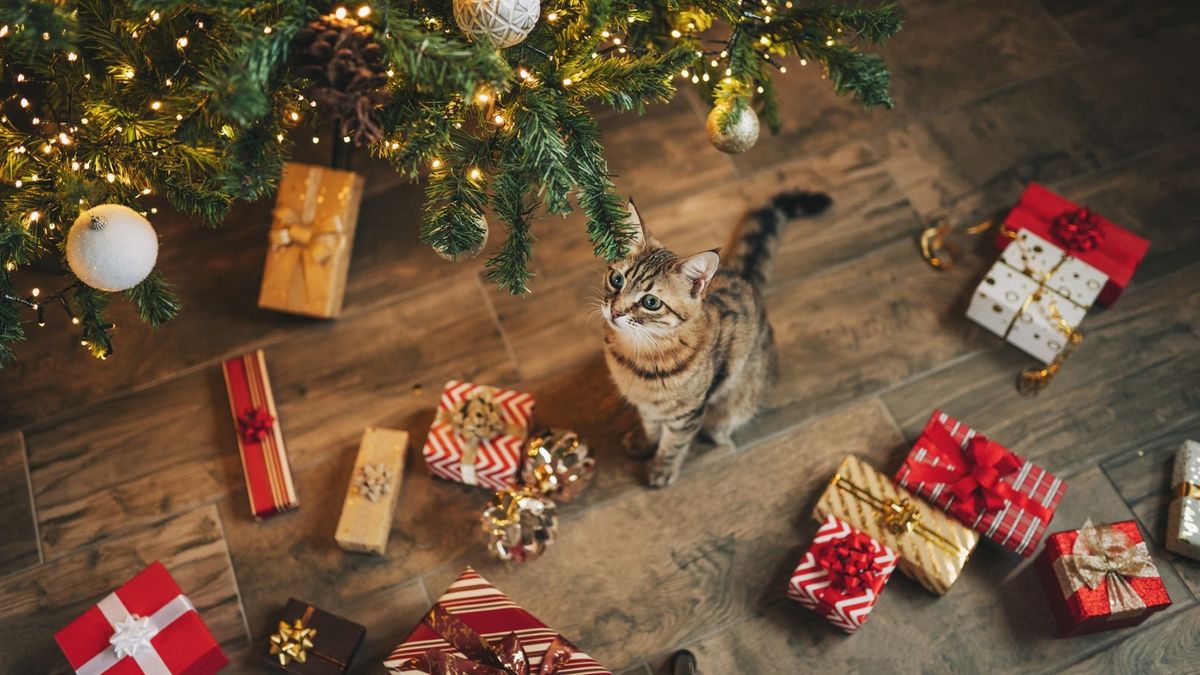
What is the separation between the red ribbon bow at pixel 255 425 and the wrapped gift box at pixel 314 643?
36cm

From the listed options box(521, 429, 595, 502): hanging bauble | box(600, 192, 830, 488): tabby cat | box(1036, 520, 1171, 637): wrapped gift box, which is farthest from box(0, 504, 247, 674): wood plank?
box(1036, 520, 1171, 637): wrapped gift box

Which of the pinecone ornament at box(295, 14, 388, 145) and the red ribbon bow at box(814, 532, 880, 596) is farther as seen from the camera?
the red ribbon bow at box(814, 532, 880, 596)

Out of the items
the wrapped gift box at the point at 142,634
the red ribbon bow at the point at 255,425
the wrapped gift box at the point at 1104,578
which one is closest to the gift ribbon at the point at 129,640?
the wrapped gift box at the point at 142,634

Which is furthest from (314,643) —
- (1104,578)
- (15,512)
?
(1104,578)

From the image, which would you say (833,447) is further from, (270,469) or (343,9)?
(343,9)

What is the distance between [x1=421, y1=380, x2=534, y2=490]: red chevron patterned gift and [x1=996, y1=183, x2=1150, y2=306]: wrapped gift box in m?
1.12

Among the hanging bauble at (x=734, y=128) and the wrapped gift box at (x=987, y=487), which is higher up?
the hanging bauble at (x=734, y=128)

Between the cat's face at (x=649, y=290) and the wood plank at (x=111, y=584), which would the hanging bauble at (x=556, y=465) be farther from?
the wood plank at (x=111, y=584)

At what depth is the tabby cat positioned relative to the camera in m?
1.35

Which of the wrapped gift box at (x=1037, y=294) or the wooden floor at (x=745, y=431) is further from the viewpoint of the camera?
the wrapped gift box at (x=1037, y=294)

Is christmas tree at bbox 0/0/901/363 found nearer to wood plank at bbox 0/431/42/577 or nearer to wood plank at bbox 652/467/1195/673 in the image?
wood plank at bbox 0/431/42/577

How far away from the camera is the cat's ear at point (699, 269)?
1259 mm

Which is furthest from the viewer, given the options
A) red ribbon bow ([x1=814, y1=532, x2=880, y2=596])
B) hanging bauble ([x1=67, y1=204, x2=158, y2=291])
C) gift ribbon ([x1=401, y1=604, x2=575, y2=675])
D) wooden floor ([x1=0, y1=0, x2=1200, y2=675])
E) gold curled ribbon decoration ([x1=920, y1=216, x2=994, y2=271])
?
gold curled ribbon decoration ([x1=920, y1=216, x2=994, y2=271])

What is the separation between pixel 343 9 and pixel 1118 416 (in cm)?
166
